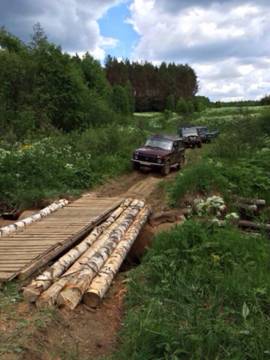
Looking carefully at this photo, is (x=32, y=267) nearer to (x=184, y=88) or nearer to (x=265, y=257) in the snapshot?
(x=265, y=257)

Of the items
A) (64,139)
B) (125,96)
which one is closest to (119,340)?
(64,139)

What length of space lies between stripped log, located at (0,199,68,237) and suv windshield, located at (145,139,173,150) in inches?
411

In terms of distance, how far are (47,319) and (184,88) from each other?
96.8 metres

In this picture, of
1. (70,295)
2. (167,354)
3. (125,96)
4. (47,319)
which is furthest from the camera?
(125,96)

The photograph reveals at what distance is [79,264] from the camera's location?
7.98 metres

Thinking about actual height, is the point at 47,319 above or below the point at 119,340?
above

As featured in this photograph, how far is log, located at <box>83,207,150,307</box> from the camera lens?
7027 millimetres

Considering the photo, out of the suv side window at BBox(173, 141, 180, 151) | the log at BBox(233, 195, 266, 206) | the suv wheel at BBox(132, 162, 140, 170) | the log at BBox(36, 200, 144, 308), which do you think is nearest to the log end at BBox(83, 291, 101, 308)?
the log at BBox(36, 200, 144, 308)

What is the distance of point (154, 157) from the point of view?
74.8 feet

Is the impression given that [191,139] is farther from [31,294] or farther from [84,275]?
[31,294]

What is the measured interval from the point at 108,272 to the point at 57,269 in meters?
0.80

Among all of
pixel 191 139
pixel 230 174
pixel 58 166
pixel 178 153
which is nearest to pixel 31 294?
pixel 230 174

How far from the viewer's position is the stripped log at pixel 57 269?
21.9 feet

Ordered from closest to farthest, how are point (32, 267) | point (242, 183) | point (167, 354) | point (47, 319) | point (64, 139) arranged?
1. point (167, 354)
2. point (47, 319)
3. point (32, 267)
4. point (242, 183)
5. point (64, 139)
